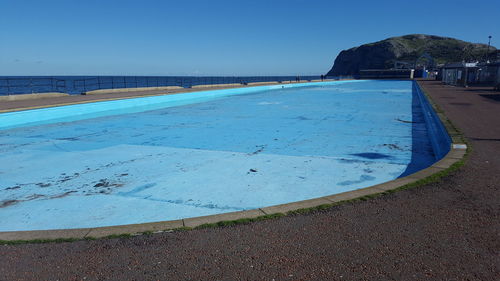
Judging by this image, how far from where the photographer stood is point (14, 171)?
23.5 feet

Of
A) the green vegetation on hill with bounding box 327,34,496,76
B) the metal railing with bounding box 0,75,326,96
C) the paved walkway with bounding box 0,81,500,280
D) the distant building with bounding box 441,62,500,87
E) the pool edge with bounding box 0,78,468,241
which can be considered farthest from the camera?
the green vegetation on hill with bounding box 327,34,496,76

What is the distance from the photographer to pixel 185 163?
768 cm

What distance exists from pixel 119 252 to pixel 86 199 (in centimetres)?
275

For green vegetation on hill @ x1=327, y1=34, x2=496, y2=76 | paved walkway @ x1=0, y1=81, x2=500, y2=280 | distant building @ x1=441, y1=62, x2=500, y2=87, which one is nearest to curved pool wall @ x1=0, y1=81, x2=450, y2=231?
paved walkway @ x1=0, y1=81, x2=500, y2=280

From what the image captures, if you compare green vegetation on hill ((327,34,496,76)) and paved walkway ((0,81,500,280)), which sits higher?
green vegetation on hill ((327,34,496,76))

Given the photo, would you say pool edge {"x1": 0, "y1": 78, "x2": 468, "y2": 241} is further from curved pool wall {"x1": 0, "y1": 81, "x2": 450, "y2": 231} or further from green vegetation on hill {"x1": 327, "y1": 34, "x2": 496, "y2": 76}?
green vegetation on hill {"x1": 327, "y1": 34, "x2": 496, "y2": 76}

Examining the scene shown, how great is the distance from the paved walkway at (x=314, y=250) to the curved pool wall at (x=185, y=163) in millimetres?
1524

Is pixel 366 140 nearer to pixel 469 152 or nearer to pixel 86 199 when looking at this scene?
pixel 469 152

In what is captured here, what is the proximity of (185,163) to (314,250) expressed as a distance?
5035mm

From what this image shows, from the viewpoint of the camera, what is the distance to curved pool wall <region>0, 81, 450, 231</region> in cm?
529

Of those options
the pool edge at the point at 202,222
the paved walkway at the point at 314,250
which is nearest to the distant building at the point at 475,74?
the pool edge at the point at 202,222

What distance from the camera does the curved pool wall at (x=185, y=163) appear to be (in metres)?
5.29

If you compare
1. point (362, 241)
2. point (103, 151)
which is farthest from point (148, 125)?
point (362, 241)

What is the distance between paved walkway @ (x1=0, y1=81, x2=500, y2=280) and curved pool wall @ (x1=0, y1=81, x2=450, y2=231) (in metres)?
1.52
